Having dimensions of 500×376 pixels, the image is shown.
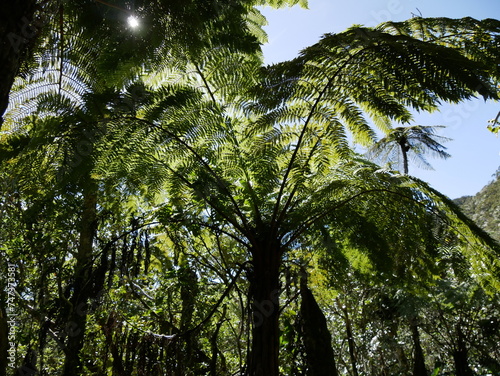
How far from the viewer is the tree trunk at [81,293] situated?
2525 mm

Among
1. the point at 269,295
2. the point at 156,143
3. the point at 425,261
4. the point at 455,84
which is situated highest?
the point at 156,143

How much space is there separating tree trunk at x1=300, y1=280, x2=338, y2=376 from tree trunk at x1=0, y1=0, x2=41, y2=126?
61.5 inches

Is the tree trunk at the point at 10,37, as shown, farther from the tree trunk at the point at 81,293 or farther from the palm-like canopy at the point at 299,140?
the tree trunk at the point at 81,293

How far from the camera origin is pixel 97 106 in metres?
2.01

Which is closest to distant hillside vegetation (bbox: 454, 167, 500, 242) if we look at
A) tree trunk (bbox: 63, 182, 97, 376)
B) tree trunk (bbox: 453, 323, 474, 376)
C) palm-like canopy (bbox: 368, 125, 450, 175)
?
palm-like canopy (bbox: 368, 125, 450, 175)

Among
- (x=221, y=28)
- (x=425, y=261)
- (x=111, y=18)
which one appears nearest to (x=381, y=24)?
(x=221, y=28)

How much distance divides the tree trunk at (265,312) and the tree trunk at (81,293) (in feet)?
3.78

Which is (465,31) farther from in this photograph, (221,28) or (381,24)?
(221,28)

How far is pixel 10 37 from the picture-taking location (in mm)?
976

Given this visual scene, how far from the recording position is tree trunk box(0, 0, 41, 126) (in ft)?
3.12

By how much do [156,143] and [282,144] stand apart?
0.79 m

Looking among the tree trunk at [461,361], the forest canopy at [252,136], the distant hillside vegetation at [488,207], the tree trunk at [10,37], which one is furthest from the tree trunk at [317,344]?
the distant hillside vegetation at [488,207]

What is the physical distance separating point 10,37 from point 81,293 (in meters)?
1.94

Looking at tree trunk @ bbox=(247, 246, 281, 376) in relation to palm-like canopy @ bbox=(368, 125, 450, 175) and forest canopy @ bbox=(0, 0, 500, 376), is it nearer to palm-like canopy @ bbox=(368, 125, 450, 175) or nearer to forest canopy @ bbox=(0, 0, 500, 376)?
forest canopy @ bbox=(0, 0, 500, 376)
